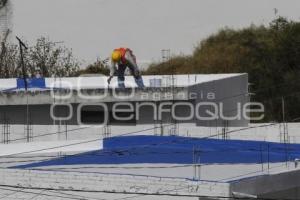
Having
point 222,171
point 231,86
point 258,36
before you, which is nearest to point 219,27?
point 258,36

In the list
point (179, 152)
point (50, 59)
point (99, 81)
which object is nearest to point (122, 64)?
point (99, 81)

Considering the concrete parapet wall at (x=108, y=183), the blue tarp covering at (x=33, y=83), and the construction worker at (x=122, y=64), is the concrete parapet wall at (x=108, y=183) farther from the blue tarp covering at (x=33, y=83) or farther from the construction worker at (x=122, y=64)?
the blue tarp covering at (x=33, y=83)

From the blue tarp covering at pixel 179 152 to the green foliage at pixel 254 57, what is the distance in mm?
15039

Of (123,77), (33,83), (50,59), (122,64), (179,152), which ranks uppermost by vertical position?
(50,59)

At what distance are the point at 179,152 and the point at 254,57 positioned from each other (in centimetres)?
1885

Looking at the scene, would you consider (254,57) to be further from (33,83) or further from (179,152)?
(179,152)

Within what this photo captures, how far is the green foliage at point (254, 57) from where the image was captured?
1380 inches

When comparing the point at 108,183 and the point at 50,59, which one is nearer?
the point at 108,183

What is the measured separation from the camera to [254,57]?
36.0 meters

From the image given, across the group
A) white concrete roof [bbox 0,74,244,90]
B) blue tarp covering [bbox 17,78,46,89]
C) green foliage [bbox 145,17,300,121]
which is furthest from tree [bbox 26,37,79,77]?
blue tarp covering [bbox 17,78,46,89]

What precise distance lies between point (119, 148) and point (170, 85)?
13.6 ft

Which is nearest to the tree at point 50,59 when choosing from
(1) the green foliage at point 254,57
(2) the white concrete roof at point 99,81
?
(1) the green foliage at point 254,57

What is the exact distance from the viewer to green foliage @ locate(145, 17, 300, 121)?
115ft

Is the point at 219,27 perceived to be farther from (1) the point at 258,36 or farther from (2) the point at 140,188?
(2) the point at 140,188
